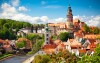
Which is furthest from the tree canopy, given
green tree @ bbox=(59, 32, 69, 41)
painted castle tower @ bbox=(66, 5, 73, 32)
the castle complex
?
green tree @ bbox=(59, 32, 69, 41)

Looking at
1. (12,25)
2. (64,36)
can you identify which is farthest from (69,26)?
(12,25)

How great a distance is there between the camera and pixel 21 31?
87.9 ft

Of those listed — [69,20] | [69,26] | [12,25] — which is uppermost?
[69,20]

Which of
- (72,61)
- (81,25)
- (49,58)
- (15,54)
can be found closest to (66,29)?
(81,25)

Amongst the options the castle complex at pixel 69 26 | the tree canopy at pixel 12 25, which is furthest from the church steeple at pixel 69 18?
the tree canopy at pixel 12 25

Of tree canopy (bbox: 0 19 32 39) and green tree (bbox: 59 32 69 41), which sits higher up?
tree canopy (bbox: 0 19 32 39)

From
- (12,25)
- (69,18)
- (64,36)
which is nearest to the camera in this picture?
(64,36)

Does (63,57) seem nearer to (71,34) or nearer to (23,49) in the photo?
(23,49)

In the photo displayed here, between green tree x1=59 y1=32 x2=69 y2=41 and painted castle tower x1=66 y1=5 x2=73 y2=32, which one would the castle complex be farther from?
green tree x1=59 y1=32 x2=69 y2=41

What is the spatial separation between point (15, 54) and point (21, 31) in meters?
8.27

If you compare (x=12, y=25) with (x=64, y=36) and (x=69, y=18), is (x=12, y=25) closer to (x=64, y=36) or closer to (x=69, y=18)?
(x=69, y=18)

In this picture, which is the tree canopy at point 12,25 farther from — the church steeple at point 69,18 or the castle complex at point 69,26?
the church steeple at point 69,18

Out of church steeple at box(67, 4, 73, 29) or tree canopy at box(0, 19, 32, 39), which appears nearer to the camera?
church steeple at box(67, 4, 73, 29)

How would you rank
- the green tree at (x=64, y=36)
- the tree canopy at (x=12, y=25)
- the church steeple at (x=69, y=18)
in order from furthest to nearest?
1. the tree canopy at (x=12, y=25)
2. the church steeple at (x=69, y=18)
3. the green tree at (x=64, y=36)
